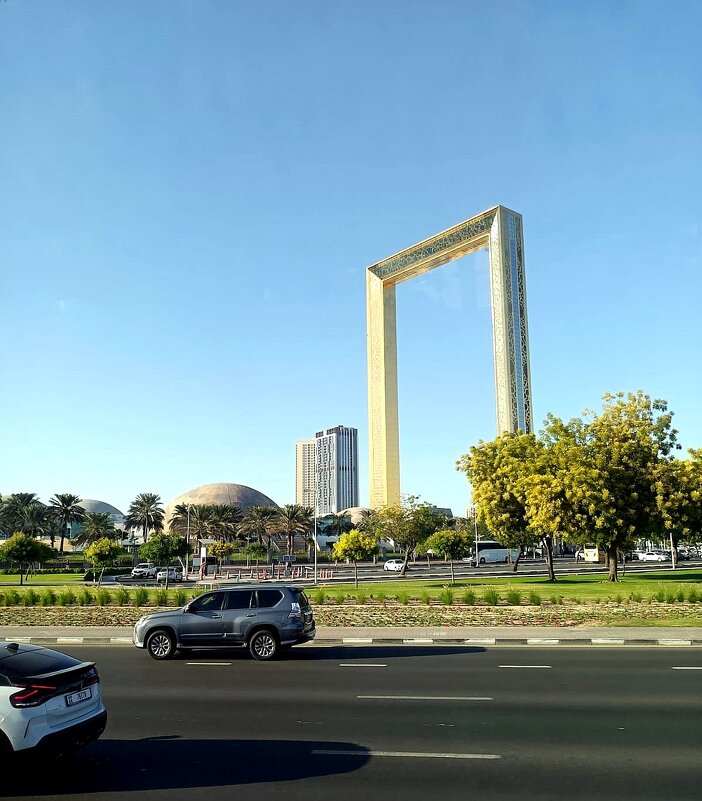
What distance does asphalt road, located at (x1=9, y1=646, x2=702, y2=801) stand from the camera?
7812mm

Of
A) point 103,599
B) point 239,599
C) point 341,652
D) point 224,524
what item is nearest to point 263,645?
point 239,599

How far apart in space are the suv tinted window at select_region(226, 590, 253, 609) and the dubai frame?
87.3 meters

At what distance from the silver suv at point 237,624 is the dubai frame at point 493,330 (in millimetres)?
87307

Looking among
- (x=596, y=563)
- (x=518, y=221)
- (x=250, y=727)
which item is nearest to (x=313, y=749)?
(x=250, y=727)

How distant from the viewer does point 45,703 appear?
26.2 feet

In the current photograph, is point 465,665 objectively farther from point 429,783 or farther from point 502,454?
point 502,454

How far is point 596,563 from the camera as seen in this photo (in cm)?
7775

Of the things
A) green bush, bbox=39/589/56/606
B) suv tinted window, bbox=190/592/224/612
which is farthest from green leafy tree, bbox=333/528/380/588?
suv tinted window, bbox=190/592/224/612

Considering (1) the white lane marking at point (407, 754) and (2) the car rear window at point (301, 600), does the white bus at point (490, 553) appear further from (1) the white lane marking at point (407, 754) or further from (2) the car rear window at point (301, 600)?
(1) the white lane marking at point (407, 754)

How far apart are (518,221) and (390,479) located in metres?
44.8

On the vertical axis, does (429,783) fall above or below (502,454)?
below

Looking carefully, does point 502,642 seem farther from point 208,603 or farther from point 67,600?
point 67,600

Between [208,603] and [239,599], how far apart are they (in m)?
0.86

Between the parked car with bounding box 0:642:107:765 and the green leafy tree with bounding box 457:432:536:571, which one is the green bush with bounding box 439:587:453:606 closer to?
the green leafy tree with bounding box 457:432:536:571
